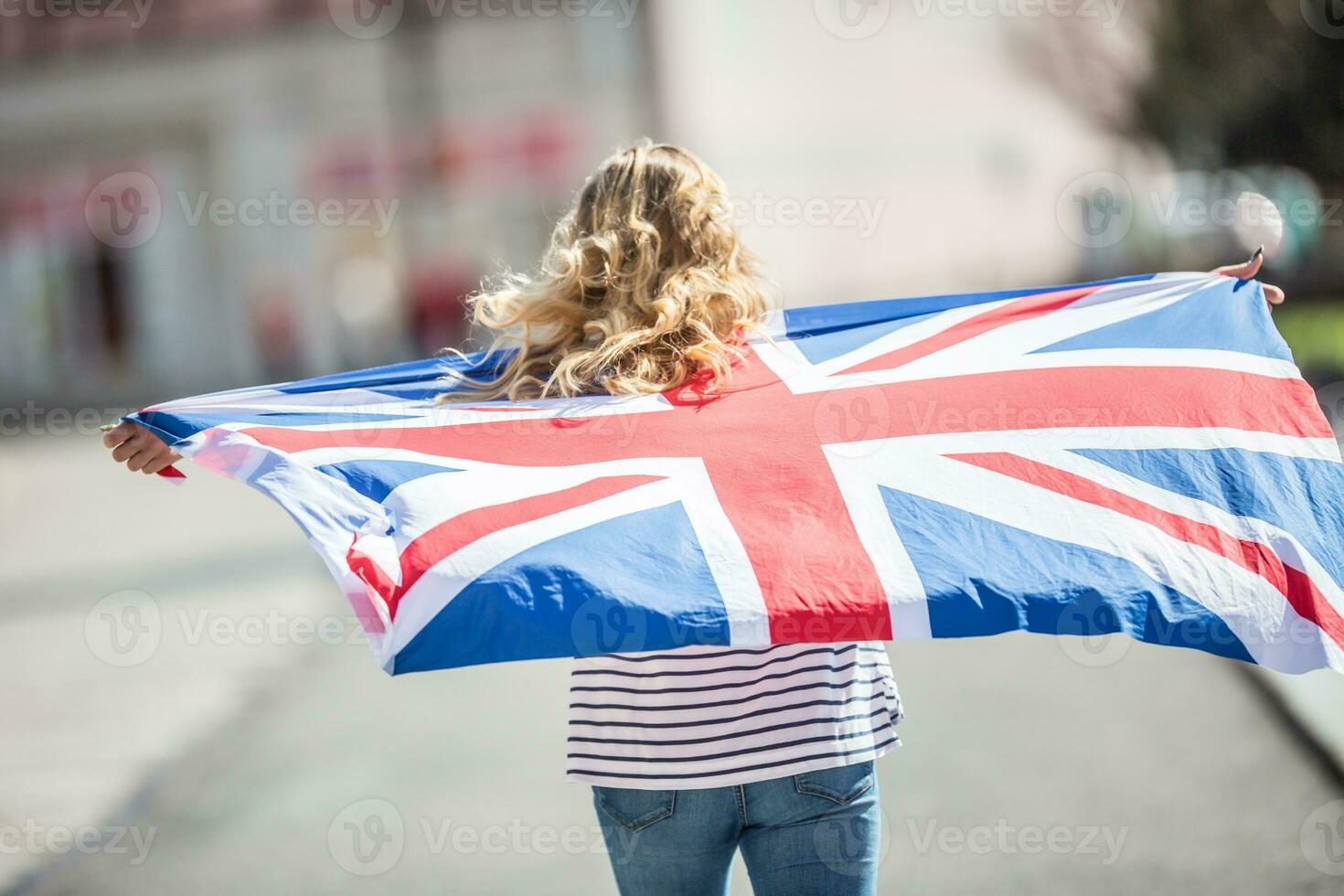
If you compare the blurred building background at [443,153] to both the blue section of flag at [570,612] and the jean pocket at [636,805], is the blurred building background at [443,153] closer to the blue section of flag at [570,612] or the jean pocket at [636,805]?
the blue section of flag at [570,612]

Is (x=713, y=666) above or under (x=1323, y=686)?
above

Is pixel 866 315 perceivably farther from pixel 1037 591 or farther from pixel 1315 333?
pixel 1315 333

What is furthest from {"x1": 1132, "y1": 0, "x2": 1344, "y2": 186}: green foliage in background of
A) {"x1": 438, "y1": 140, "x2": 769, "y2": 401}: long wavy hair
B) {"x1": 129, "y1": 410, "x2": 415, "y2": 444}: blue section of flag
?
{"x1": 129, "y1": 410, "x2": 415, "y2": 444}: blue section of flag

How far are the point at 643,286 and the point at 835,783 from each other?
101 cm

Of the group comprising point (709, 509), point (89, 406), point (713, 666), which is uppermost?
point (709, 509)

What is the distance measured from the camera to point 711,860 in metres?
2.38

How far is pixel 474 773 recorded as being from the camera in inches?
218

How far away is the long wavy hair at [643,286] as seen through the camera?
8.42 ft

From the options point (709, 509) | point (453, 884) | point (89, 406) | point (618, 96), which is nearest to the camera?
point (709, 509)

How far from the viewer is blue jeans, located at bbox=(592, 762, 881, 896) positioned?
7.55 ft

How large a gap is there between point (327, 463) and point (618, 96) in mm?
23977

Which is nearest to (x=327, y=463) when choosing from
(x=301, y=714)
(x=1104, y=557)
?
(x=1104, y=557)

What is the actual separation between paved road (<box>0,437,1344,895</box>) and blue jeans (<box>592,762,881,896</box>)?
2.19 meters

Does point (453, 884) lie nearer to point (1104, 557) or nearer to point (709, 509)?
point (709, 509)
